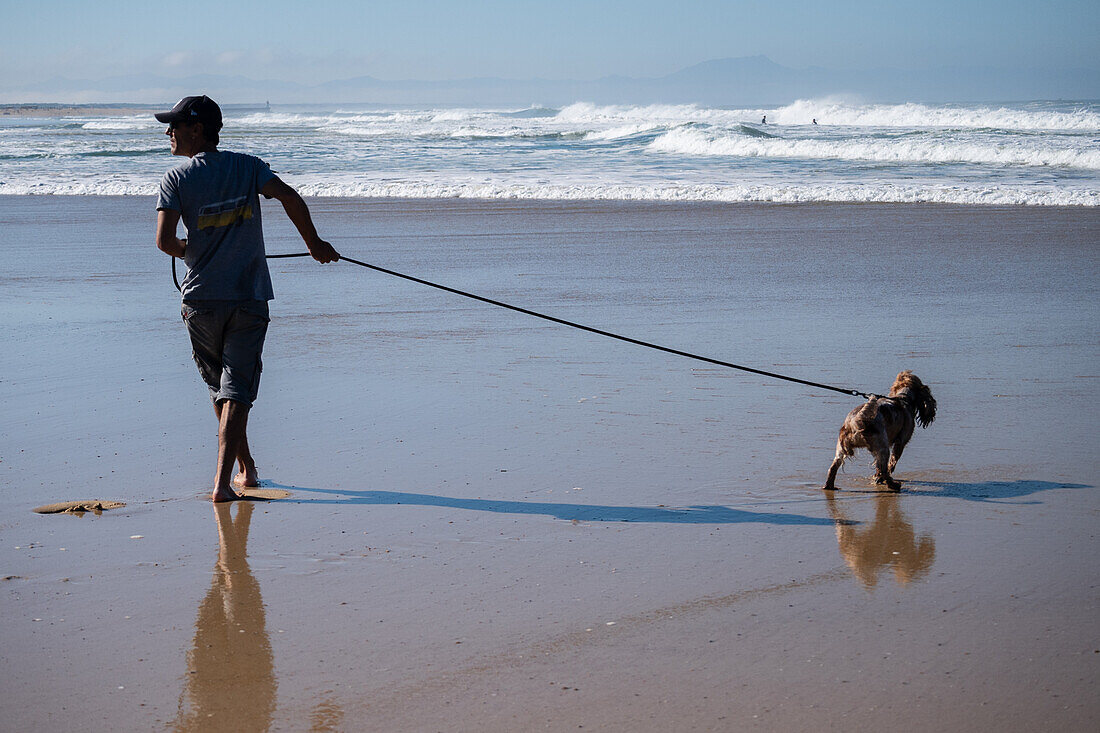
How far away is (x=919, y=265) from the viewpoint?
11.1 metres

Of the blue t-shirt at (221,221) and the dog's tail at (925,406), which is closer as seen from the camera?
the blue t-shirt at (221,221)

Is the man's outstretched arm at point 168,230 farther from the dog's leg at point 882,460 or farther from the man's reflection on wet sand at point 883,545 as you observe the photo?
the dog's leg at point 882,460

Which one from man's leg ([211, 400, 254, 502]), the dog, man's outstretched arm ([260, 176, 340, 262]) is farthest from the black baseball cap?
the dog

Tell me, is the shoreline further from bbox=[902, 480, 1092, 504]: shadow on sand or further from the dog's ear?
bbox=[902, 480, 1092, 504]: shadow on sand

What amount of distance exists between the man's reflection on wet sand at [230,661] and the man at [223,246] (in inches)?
34.0

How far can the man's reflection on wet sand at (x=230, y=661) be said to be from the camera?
8.75ft

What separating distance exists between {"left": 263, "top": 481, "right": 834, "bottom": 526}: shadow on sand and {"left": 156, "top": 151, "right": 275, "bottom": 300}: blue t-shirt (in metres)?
0.98

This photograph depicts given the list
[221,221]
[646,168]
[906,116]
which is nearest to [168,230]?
[221,221]

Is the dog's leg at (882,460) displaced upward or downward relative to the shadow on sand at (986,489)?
upward

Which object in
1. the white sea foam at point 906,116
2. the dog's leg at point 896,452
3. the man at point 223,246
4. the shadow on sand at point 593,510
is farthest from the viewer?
the white sea foam at point 906,116

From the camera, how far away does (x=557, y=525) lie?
411cm

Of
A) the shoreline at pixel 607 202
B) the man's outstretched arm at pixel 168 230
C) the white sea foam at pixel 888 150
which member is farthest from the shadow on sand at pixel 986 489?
the white sea foam at pixel 888 150

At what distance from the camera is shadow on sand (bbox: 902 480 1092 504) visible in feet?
14.5

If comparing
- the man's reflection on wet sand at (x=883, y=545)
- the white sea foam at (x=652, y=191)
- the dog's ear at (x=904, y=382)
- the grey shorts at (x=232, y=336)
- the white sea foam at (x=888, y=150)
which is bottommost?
the man's reflection on wet sand at (x=883, y=545)
